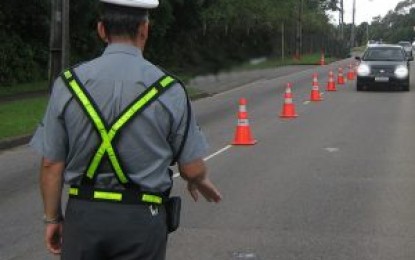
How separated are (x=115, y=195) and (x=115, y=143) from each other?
20 centimetres

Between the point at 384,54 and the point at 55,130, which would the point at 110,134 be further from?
the point at 384,54

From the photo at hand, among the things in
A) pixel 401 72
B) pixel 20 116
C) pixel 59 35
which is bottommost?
pixel 20 116

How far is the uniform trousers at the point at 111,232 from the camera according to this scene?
2863 millimetres

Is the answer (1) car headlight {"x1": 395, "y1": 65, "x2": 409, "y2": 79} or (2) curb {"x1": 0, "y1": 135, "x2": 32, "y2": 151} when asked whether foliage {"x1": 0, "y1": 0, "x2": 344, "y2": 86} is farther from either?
(2) curb {"x1": 0, "y1": 135, "x2": 32, "y2": 151}

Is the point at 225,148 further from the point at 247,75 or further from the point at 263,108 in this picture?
the point at 247,75

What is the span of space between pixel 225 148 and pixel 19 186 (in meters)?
4.26

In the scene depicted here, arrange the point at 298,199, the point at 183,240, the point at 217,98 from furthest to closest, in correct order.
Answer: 1. the point at 217,98
2. the point at 298,199
3. the point at 183,240

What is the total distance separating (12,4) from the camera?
83.5 ft

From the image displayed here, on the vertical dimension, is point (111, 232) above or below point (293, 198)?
above

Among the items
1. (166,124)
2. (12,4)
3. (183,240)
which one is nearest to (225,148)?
(183,240)

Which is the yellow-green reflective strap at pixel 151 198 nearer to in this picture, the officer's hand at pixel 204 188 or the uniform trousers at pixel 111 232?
the uniform trousers at pixel 111 232

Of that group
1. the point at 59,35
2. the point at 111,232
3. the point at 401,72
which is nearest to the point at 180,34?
the point at 401,72

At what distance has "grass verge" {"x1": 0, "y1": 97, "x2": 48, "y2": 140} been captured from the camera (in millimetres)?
14495

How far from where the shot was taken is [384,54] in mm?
27500
